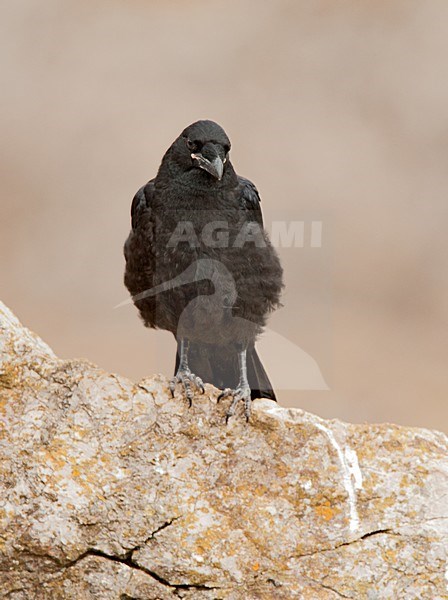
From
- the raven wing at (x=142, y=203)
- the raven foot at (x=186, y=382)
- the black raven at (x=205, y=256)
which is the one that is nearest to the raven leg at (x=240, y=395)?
the raven foot at (x=186, y=382)

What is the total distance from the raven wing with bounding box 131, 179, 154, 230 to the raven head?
1.36 feet

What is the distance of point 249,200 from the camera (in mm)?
5215

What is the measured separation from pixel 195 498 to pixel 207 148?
2.01 m

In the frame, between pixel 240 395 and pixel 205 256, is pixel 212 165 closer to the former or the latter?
pixel 205 256

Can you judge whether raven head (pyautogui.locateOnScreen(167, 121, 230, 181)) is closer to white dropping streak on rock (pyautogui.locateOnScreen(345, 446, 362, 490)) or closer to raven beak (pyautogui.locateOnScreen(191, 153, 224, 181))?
raven beak (pyautogui.locateOnScreen(191, 153, 224, 181))

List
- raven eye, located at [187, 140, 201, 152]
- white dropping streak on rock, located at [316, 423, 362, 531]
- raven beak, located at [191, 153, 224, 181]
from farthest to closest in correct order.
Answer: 1. raven eye, located at [187, 140, 201, 152]
2. raven beak, located at [191, 153, 224, 181]
3. white dropping streak on rock, located at [316, 423, 362, 531]

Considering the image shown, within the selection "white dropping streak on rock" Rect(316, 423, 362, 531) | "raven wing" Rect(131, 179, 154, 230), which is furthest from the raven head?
"white dropping streak on rock" Rect(316, 423, 362, 531)

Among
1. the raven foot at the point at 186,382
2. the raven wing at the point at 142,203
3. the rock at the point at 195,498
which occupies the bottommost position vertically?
the rock at the point at 195,498

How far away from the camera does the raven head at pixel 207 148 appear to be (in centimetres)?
476

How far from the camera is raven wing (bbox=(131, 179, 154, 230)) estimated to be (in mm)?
5227

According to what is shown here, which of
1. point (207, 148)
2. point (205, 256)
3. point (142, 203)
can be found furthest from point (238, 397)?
point (142, 203)

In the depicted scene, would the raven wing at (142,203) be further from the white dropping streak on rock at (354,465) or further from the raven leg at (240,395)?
the white dropping streak on rock at (354,465)

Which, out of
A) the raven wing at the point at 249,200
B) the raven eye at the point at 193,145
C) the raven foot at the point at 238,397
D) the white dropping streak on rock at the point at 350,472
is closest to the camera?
the white dropping streak on rock at the point at 350,472

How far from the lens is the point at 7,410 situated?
384 centimetres
